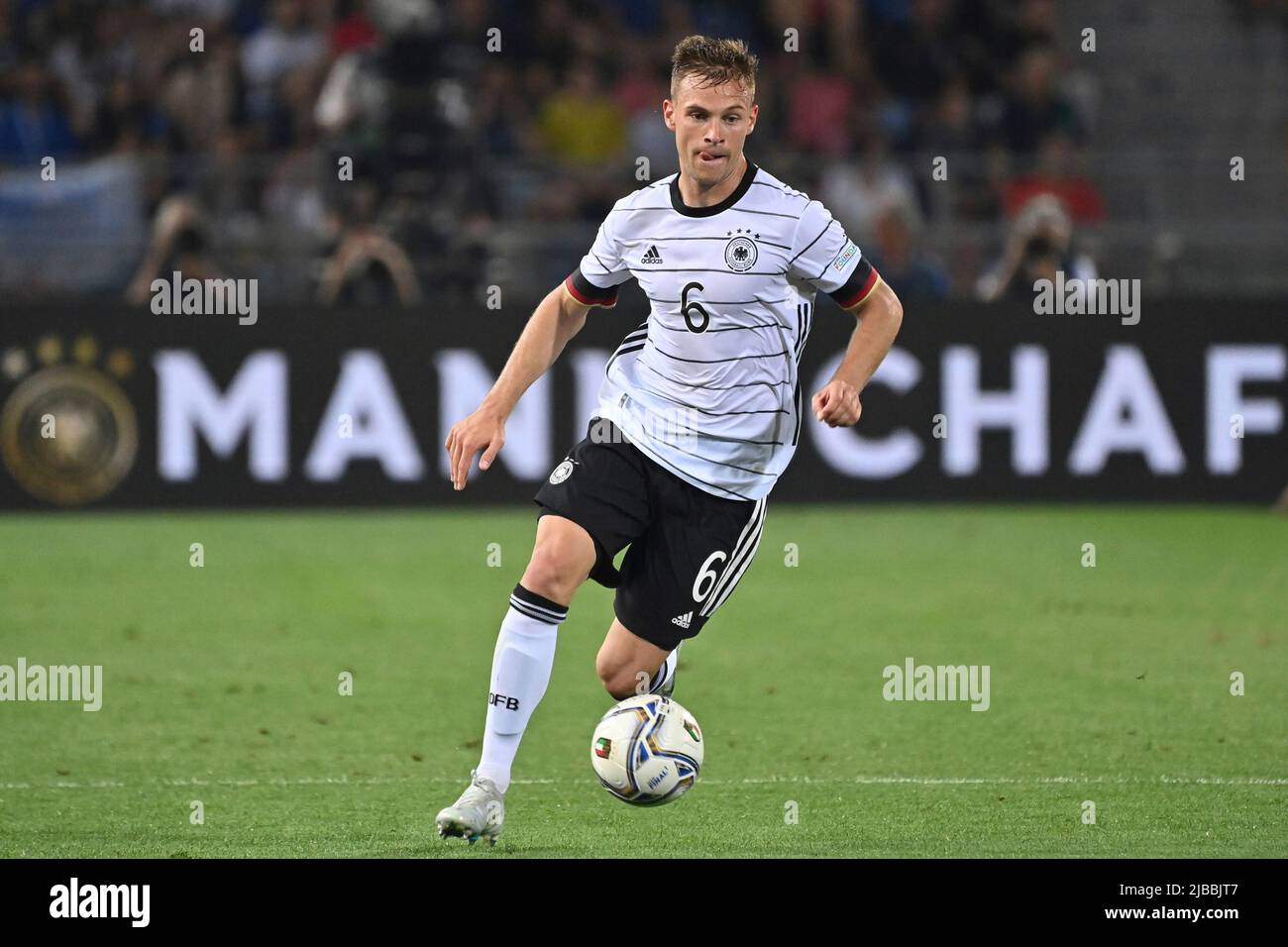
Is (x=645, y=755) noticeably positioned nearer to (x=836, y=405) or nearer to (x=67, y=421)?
(x=836, y=405)

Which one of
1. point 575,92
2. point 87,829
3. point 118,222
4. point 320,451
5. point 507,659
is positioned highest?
point 575,92

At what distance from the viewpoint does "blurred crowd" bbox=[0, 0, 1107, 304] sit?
1595cm

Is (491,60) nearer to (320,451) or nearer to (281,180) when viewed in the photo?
(281,180)

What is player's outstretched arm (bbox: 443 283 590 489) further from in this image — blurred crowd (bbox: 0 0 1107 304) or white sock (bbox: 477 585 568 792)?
blurred crowd (bbox: 0 0 1107 304)

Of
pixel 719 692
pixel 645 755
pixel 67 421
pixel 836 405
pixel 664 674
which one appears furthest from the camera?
pixel 67 421

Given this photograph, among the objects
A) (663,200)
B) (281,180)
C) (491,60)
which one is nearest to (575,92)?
(491,60)

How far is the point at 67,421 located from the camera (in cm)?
1480

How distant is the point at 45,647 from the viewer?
9.89 m

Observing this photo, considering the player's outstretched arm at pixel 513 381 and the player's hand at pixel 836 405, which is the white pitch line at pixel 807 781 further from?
the player's hand at pixel 836 405

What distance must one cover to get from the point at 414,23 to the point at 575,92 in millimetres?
1552

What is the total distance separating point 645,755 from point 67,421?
9.69 metres

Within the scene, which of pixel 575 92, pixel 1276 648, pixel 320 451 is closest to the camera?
pixel 1276 648

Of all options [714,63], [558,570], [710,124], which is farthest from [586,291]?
[558,570]

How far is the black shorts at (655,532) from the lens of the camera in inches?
253
